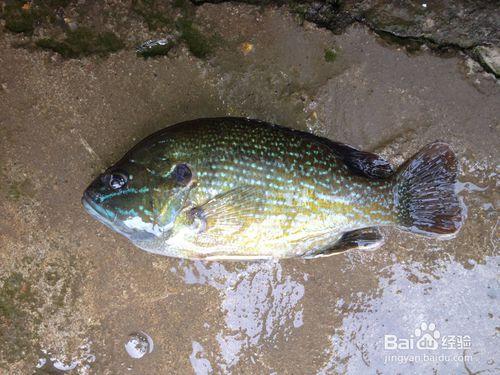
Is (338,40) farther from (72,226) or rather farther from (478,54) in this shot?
(72,226)

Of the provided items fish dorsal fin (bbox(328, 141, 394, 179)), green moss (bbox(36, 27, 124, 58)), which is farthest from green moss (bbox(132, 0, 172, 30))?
fish dorsal fin (bbox(328, 141, 394, 179))

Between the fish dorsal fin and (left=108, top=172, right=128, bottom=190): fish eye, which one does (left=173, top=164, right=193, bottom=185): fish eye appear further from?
the fish dorsal fin

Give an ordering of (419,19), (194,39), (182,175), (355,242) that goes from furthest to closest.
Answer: (194,39)
(419,19)
(355,242)
(182,175)

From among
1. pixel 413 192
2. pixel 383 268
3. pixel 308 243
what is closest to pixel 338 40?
pixel 413 192

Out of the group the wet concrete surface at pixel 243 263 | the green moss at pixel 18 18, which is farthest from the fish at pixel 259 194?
the green moss at pixel 18 18

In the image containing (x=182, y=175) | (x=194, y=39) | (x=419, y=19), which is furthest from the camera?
(x=194, y=39)

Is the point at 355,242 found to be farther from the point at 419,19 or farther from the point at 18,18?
the point at 18,18

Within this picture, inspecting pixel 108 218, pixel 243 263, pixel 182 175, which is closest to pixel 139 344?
pixel 243 263
